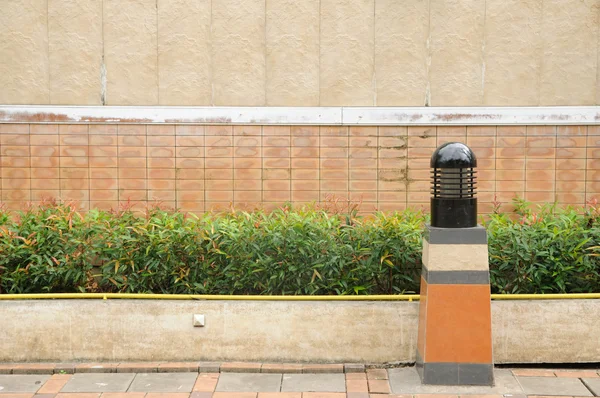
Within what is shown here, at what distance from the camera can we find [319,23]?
8289mm

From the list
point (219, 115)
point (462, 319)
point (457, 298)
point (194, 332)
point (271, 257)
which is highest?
point (219, 115)

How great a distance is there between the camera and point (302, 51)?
8.31 m

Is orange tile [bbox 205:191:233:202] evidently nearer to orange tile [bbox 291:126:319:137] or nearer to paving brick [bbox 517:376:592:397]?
orange tile [bbox 291:126:319:137]

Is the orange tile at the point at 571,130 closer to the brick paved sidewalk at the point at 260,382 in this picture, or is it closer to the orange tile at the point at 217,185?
the brick paved sidewalk at the point at 260,382

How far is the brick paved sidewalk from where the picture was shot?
4449mm

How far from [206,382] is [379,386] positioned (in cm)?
127

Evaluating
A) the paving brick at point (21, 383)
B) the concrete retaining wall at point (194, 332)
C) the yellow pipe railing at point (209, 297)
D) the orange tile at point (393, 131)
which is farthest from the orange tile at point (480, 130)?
the paving brick at point (21, 383)

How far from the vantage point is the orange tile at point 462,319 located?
4492 mm

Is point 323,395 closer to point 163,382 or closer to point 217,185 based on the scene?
point 163,382

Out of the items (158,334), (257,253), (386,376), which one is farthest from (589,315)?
(158,334)

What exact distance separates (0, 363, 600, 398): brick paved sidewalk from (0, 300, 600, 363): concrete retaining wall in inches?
4.1

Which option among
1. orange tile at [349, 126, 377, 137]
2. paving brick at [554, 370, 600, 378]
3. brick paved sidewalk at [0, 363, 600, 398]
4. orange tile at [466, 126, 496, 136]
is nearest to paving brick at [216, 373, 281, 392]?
brick paved sidewalk at [0, 363, 600, 398]

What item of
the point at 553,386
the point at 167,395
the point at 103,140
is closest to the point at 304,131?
the point at 103,140

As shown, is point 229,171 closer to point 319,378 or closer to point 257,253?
point 257,253
